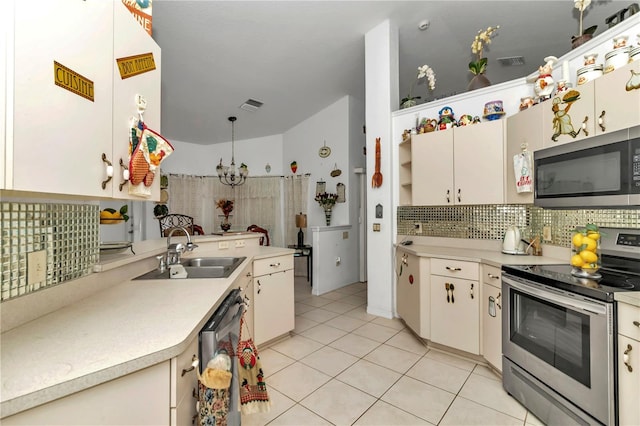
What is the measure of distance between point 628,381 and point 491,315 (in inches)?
31.8

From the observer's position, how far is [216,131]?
584cm

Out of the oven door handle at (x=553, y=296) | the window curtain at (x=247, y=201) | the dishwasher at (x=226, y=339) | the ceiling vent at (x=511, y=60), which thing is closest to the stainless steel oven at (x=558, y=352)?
the oven door handle at (x=553, y=296)

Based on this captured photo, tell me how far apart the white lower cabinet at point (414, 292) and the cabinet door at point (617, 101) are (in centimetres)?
145

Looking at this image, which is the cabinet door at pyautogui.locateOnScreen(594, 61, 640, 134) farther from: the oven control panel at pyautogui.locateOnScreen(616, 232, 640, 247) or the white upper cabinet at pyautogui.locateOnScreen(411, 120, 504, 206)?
the white upper cabinet at pyautogui.locateOnScreen(411, 120, 504, 206)

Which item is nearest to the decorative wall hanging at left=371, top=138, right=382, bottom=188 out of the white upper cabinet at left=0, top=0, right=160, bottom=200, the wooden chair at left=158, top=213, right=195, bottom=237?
the white upper cabinet at left=0, top=0, right=160, bottom=200

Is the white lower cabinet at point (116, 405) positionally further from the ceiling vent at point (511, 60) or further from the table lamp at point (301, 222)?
the ceiling vent at point (511, 60)

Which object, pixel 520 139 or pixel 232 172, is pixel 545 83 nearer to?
pixel 520 139

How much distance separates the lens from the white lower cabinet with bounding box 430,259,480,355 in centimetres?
218

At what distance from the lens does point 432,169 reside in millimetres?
2855

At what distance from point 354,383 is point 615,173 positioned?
2.07 metres

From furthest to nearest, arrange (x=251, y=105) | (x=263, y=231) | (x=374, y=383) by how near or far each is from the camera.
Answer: (x=263, y=231), (x=251, y=105), (x=374, y=383)

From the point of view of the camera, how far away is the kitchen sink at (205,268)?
175cm

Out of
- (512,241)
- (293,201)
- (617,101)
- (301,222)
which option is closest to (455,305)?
(512,241)

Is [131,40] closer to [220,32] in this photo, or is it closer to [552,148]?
[220,32]
